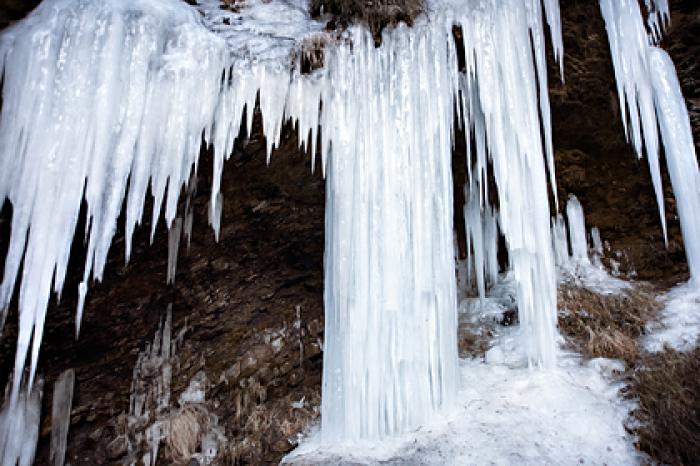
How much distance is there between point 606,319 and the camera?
587cm

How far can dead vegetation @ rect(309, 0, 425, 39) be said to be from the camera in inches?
203

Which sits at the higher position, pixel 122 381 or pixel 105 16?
pixel 105 16

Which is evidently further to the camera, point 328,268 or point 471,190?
point 471,190

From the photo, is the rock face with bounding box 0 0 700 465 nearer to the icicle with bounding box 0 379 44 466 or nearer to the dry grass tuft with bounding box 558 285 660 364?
the icicle with bounding box 0 379 44 466

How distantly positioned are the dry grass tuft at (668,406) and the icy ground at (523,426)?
0.12 m

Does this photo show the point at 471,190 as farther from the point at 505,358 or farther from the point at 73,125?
the point at 73,125

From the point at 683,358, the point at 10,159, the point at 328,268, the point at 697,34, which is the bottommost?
the point at 683,358

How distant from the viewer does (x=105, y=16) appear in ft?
14.6

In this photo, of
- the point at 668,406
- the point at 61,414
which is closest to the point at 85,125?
the point at 61,414

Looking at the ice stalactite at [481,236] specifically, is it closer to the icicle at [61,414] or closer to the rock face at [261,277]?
the rock face at [261,277]

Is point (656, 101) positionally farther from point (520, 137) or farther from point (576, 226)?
point (576, 226)

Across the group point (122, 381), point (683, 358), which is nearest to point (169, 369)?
point (122, 381)

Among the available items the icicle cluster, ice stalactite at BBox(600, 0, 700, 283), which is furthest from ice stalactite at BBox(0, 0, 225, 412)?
ice stalactite at BBox(600, 0, 700, 283)

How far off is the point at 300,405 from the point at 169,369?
1506 millimetres
